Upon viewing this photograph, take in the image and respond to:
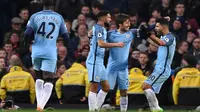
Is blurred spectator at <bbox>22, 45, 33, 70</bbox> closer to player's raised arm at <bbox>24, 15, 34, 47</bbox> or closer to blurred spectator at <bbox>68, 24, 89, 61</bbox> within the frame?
blurred spectator at <bbox>68, 24, 89, 61</bbox>

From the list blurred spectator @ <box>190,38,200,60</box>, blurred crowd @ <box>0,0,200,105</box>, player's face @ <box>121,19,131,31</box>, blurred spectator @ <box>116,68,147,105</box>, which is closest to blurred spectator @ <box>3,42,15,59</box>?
blurred crowd @ <box>0,0,200,105</box>

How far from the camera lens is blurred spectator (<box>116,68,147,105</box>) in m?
21.4

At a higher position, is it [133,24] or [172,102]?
[133,24]

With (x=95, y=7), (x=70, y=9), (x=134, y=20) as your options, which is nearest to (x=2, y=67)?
(x=95, y=7)

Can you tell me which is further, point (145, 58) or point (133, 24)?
point (133, 24)

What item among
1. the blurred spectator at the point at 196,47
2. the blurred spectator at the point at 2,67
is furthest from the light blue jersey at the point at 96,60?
the blurred spectator at the point at 196,47

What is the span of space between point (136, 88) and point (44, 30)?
345cm

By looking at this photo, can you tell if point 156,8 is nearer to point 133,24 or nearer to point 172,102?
point 133,24

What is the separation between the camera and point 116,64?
64.8ft

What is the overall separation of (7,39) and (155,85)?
6428 mm

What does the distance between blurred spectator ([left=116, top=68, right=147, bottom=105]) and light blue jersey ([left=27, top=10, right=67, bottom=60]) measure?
291cm

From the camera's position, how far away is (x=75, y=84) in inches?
859

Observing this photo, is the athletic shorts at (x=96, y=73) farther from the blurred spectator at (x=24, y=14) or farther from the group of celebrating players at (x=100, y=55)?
the blurred spectator at (x=24, y=14)

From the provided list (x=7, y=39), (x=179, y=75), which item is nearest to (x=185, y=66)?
(x=179, y=75)
